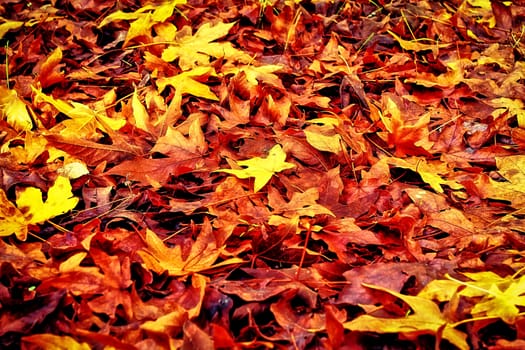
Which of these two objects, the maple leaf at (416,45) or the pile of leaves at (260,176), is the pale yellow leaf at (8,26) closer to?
the pile of leaves at (260,176)

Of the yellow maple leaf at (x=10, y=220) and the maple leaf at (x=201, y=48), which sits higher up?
the maple leaf at (x=201, y=48)

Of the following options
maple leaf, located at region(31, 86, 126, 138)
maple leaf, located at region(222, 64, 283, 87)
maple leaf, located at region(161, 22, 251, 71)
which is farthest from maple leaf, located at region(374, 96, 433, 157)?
maple leaf, located at region(31, 86, 126, 138)

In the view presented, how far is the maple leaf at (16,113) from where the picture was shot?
5.16ft

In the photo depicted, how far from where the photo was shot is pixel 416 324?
0.99 meters

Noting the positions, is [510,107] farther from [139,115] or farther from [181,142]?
[139,115]

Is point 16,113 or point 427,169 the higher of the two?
point 16,113

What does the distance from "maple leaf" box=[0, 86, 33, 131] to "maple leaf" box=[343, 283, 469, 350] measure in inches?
47.2

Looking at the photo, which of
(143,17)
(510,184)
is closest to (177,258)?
(510,184)

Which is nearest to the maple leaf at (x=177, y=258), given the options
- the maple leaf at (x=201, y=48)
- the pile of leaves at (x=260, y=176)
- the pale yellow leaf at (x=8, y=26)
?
the pile of leaves at (x=260, y=176)

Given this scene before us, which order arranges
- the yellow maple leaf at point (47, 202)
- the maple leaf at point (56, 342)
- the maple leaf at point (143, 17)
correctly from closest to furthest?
the maple leaf at point (56, 342) < the yellow maple leaf at point (47, 202) < the maple leaf at point (143, 17)

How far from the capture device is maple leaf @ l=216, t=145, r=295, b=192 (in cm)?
135

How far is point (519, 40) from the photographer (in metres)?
2.12

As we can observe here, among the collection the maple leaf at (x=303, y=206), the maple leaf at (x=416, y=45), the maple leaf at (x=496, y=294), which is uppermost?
the maple leaf at (x=416, y=45)

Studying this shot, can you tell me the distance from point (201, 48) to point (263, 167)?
746 millimetres
